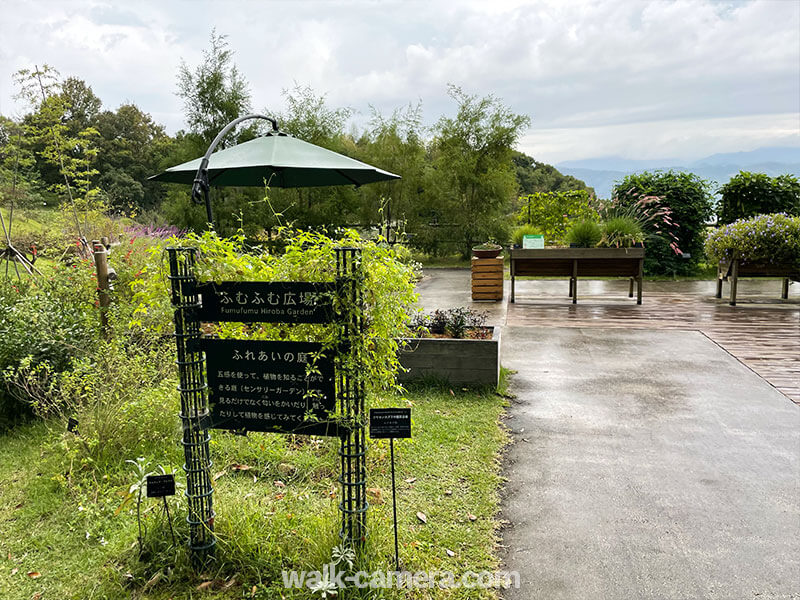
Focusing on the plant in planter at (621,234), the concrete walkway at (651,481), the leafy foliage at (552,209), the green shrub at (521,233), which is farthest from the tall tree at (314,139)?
the concrete walkway at (651,481)

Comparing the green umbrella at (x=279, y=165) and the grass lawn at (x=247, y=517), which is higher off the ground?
the green umbrella at (x=279, y=165)

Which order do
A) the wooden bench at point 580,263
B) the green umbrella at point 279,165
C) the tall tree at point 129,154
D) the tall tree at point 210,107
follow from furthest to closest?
the tall tree at point 129,154
the tall tree at point 210,107
the wooden bench at point 580,263
the green umbrella at point 279,165

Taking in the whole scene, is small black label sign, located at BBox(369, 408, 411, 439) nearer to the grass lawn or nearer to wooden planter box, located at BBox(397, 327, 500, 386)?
the grass lawn

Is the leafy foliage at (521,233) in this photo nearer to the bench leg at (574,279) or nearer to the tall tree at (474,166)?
the bench leg at (574,279)

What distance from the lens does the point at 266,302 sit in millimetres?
1929

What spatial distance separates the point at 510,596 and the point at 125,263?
4.44 meters

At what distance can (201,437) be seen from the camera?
2014 millimetres

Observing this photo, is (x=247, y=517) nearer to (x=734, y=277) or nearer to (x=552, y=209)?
(x=734, y=277)

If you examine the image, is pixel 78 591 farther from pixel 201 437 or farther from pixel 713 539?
pixel 713 539

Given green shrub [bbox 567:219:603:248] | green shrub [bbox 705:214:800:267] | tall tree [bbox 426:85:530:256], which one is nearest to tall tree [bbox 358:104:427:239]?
tall tree [bbox 426:85:530:256]

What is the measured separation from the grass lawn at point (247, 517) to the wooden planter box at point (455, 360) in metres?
0.75

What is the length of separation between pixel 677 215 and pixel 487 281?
4561 millimetres

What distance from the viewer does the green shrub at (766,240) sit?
6.74 meters

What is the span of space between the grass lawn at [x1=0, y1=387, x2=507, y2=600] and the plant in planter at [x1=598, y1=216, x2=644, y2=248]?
4.96m
